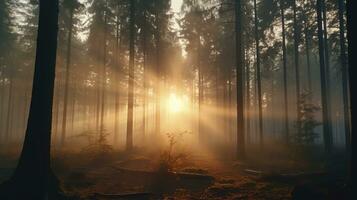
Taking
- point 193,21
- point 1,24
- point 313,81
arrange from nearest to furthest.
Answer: point 1,24
point 193,21
point 313,81

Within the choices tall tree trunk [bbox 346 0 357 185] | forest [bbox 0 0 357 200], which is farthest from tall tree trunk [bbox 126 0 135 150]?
tall tree trunk [bbox 346 0 357 185]

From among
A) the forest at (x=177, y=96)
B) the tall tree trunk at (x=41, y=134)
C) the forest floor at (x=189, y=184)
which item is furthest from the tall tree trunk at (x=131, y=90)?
the tall tree trunk at (x=41, y=134)

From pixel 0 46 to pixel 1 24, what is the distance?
253 centimetres

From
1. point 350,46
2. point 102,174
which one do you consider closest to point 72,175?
point 102,174

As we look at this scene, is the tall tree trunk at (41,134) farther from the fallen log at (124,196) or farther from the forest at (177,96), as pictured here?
the fallen log at (124,196)

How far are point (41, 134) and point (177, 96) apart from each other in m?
40.0

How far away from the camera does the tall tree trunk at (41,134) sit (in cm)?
750

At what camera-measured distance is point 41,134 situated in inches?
318

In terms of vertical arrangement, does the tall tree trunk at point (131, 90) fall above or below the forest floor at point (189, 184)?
above

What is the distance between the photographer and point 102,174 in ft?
40.1

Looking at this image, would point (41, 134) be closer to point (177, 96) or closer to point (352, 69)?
point (352, 69)

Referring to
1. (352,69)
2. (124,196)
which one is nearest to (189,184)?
(124,196)

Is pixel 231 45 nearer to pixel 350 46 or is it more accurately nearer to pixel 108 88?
pixel 108 88

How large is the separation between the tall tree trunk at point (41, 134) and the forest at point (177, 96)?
3 centimetres
